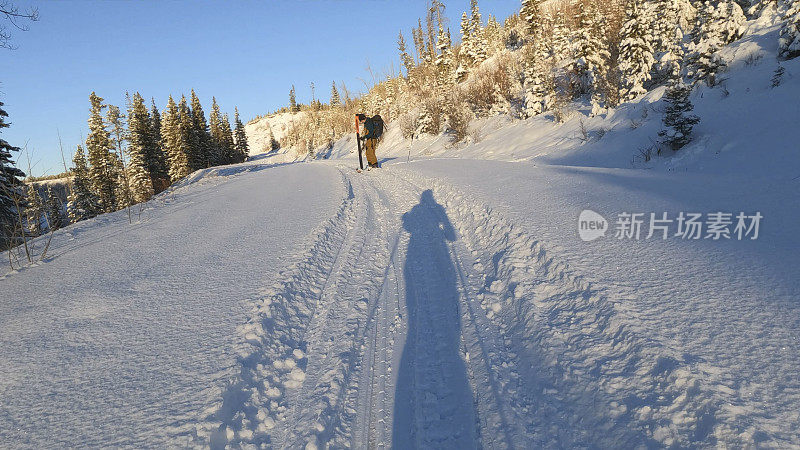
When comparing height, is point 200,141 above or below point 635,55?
above

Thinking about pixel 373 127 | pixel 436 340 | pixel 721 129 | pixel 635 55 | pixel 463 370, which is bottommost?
pixel 463 370

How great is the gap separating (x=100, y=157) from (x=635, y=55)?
4198cm

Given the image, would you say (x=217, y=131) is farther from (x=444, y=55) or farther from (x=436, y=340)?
(x=436, y=340)

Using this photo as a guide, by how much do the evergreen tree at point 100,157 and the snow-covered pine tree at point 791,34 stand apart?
42.5 meters

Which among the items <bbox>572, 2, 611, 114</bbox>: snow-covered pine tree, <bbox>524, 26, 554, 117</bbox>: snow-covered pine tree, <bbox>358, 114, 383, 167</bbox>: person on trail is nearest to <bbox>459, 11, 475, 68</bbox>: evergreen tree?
<bbox>524, 26, 554, 117</bbox>: snow-covered pine tree

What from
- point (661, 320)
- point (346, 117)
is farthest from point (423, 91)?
point (661, 320)

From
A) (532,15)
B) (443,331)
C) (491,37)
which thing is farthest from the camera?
(491,37)

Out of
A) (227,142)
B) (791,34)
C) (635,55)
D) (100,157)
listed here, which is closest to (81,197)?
(100,157)

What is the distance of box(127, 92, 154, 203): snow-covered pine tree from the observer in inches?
1307

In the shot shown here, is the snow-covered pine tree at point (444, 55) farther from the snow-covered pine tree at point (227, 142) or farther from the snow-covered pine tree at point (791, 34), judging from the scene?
the snow-covered pine tree at point (227, 142)

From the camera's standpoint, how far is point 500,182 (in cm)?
786

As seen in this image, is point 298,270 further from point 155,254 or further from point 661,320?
point 661,320

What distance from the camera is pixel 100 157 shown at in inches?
1291

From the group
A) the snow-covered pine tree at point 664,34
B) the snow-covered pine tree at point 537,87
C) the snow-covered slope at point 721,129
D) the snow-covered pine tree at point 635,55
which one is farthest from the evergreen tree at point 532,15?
the snow-covered slope at point 721,129
